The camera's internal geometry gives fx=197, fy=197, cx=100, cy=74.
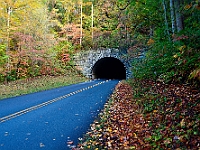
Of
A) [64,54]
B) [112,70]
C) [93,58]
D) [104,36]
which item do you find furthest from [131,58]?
[112,70]

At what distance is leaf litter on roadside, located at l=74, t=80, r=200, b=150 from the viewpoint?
358 cm

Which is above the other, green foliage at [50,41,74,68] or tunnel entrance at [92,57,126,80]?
green foliage at [50,41,74,68]

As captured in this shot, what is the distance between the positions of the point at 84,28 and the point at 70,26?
3647 millimetres

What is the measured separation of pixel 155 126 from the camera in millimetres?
4527

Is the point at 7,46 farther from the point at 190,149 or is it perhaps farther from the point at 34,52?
the point at 190,149

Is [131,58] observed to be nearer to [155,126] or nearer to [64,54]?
[64,54]

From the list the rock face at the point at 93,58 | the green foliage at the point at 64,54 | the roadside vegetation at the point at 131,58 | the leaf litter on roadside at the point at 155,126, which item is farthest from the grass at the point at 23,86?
the rock face at the point at 93,58

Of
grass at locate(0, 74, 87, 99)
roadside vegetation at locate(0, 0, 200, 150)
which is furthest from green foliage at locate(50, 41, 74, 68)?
grass at locate(0, 74, 87, 99)

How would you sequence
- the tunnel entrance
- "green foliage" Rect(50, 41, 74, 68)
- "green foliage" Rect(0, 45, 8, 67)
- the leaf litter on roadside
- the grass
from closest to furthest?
1. the leaf litter on roadside
2. the grass
3. "green foliage" Rect(0, 45, 8, 67)
4. "green foliage" Rect(50, 41, 74, 68)
5. the tunnel entrance

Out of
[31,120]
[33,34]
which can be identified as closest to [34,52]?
[33,34]

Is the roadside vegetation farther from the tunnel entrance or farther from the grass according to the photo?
the tunnel entrance

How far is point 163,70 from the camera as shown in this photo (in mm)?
8188

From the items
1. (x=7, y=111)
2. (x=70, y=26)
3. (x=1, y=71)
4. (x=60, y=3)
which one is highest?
(x=60, y=3)

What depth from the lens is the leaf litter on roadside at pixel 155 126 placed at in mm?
3582
